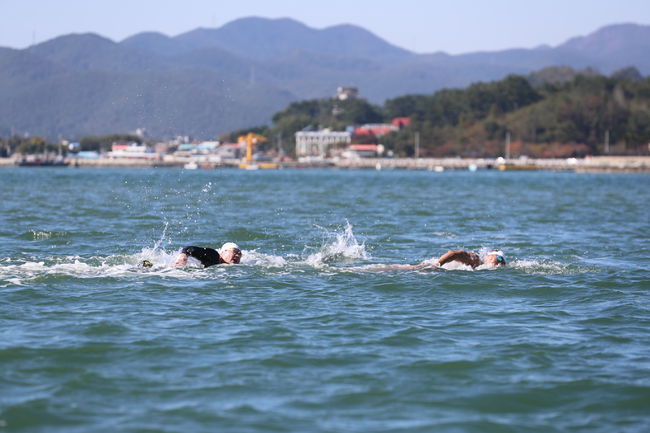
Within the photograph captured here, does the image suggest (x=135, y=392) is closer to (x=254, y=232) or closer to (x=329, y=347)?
(x=329, y=347)

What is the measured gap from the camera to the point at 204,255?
1906 cm

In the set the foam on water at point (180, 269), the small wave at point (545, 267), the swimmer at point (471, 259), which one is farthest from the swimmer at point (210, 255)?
the small wave at point (545, 267)

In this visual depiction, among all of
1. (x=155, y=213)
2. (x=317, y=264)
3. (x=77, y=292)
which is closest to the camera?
(x=77, y=292)

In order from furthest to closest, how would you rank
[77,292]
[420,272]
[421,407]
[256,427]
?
[420,272] < [77,292] < [421,407] < [256,427]

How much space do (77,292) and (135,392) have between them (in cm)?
642

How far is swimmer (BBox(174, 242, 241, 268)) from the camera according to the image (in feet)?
62.0

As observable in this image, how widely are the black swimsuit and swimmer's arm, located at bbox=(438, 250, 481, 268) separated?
4.92 meters

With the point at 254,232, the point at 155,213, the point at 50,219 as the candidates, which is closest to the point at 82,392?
the point at 254,232

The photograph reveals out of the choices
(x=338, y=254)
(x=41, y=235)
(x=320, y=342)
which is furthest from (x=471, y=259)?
(x=41, y=235)

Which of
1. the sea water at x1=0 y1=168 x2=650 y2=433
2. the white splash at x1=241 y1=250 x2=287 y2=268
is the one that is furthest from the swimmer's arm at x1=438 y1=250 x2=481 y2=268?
the white splash at x1=241 y1=250 x2=287 y2=268

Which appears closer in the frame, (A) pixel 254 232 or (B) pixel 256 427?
(B) pixel 256 427

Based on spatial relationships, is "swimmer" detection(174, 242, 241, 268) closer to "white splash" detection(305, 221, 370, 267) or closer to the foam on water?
the foam on water

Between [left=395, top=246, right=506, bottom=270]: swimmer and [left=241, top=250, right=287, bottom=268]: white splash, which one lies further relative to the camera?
[left=241, top=250, right=287, bottom=268]: white splash

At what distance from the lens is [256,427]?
9.15 meters
